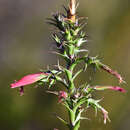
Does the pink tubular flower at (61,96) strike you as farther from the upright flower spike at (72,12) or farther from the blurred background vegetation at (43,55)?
the blurred background vegetation at (43,55)

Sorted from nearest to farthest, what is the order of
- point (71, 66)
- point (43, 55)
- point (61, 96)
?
point (61, 96) → point (71, 66) → point (43, 55)

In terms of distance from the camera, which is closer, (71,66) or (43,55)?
(71,66)

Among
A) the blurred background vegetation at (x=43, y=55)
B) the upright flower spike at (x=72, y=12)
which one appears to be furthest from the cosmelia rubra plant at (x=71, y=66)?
the blurred background vegetation at (x=43, y=55)

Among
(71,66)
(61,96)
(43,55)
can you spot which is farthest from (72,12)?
(43,55)

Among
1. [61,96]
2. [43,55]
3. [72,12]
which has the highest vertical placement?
[43,55]

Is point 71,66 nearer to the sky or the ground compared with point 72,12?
nearer to the ground

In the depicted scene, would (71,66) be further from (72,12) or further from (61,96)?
(72,12)

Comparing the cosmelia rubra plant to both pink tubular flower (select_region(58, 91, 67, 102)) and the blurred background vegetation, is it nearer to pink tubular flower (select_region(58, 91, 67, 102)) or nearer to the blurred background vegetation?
pink tubular flower (select_region(58, 91, 67, 102))

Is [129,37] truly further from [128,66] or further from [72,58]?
[72,58]

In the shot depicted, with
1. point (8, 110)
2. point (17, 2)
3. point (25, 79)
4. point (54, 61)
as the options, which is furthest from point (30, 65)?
point (25, 79)
